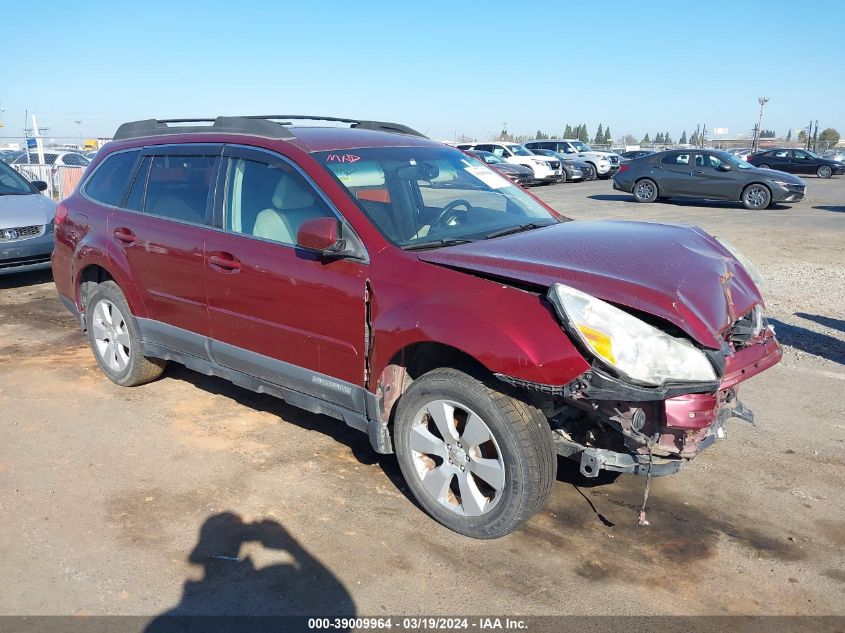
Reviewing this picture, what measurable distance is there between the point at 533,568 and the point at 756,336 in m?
1.62

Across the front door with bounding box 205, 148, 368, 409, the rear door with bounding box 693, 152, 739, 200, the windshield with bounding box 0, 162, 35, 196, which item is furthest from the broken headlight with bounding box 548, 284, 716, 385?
the rear door with bounding box 693, 152, 739, 200

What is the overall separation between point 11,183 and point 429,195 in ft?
26.3

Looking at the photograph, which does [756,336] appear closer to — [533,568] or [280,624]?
[533,568]

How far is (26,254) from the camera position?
29.6ft

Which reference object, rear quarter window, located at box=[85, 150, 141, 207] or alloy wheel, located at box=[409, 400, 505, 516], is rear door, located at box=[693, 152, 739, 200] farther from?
alloy wheel, located at box=[409, 400, 505, 516]

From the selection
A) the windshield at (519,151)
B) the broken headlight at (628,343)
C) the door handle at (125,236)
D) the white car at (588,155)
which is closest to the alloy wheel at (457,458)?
the broken headlight at (628,343)

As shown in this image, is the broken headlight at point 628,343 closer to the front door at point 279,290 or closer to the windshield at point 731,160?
the front door at point 279,290

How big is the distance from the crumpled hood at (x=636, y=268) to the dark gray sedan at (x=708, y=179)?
1629 centimetres

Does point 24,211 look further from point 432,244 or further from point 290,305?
point 432,244

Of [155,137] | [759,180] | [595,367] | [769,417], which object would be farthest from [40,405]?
[759,180]

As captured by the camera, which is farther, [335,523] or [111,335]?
[111,335]

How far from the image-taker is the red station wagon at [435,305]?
3.13 m

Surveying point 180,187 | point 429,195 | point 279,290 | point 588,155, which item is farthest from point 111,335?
point 588,155

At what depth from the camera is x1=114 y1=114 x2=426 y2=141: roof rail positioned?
173 inches
